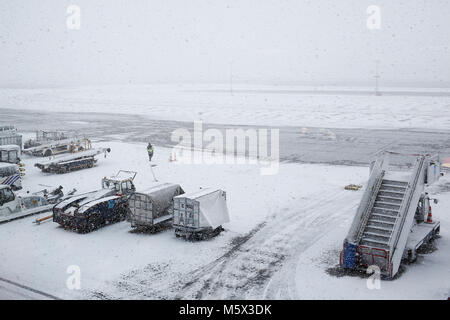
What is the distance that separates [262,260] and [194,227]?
3.18 meters

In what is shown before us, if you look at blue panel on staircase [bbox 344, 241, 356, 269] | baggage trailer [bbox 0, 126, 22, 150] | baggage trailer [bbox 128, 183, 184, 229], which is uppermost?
baggage trailer [bbox 0, 126, 22, 150]

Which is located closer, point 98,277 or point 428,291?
point 428,291

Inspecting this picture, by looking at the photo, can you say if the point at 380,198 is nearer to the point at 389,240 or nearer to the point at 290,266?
the point at 389,240

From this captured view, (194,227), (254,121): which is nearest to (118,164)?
(194,227)

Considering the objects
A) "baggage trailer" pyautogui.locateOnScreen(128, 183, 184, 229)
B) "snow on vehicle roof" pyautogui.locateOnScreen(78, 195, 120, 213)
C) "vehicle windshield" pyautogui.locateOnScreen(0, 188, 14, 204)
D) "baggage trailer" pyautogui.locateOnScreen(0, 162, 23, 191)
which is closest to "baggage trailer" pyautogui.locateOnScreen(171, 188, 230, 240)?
"baggage trailer" pyautogui.locateOnScreen(128, 183, 184, 229)

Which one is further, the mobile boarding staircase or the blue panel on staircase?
the blue panel on staircase

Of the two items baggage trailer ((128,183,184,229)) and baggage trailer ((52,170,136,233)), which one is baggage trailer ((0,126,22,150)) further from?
baggage trailer ((128,183,184,229))

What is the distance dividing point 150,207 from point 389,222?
9.18 m

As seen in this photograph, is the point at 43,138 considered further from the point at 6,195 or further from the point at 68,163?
the point at 6,195

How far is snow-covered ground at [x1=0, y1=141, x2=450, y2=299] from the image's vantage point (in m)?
12.7

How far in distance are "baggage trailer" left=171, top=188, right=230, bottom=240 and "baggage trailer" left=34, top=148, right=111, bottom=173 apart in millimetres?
14649

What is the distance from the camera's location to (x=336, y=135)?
42781 millimetres

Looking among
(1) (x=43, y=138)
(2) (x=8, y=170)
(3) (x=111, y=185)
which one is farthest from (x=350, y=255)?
(1) (x=43, y=138)

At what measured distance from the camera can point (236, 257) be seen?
15164mm
